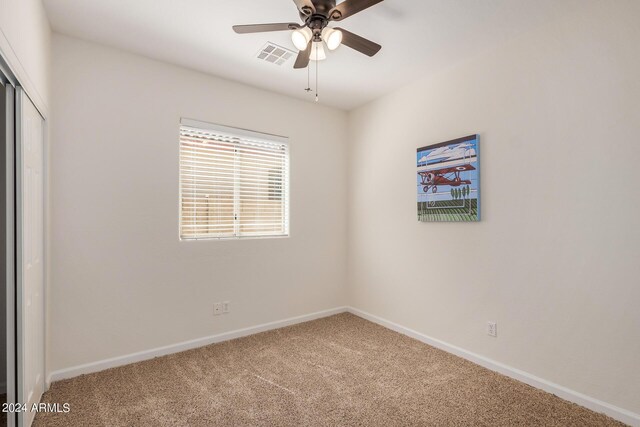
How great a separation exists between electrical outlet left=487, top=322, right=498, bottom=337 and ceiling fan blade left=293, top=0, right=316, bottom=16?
2684 millimetres

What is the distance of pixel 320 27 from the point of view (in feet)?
6.26

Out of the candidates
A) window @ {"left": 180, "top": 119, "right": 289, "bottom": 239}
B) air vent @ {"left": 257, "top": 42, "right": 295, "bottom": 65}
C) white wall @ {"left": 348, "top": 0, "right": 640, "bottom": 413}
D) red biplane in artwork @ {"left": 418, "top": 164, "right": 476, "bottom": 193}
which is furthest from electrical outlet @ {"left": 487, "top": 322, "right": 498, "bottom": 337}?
air vent @ {"left": 257, "top": 42, "right": 295, "bottom": 65}

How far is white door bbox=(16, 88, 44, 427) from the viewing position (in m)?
1.74

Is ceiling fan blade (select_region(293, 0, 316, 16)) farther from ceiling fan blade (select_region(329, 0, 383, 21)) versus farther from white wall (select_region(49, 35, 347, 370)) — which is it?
white wall (select_region(49, 35, 347, 370))

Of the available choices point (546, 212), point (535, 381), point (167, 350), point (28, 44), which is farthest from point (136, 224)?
point (535, 381)

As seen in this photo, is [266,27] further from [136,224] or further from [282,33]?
[136,224]

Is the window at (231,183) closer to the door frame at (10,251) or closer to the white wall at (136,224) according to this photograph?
the white wall at (136,224)

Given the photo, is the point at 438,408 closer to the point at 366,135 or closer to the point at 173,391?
the point at 173,391

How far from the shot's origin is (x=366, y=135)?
3953mm

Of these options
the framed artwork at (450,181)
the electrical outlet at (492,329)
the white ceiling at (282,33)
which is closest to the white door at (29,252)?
the white ceiling at (282,33)

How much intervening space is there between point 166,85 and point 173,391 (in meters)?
2.57

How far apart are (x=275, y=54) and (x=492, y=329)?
2.99 m

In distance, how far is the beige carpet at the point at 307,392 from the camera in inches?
78.4

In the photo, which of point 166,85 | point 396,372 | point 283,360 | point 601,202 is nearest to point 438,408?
point 396,372
